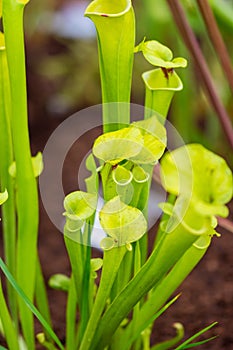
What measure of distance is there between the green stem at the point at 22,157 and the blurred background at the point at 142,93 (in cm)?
29

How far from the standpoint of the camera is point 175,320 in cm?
95

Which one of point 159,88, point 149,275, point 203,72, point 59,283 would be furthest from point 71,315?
point 203,72

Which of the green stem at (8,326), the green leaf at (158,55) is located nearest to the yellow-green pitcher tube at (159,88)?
the green leaf at (158,55)

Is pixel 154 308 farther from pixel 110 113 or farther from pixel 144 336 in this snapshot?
pixel 110 113

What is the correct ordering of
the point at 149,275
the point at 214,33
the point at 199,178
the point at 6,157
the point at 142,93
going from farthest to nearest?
1. the point at 142,93
2. the point at 214,33
3. the point at 6,157
4. the point at 149,275
5. the point at 199,178

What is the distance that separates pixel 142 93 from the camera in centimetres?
177

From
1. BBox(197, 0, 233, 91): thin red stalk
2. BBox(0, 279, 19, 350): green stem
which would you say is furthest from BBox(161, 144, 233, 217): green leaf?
BBox(197, 0, 233, 91): thin red stalk

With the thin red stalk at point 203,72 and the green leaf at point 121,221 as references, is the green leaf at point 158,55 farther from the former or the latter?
the thin red stalk at point 203,72

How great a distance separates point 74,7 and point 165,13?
0.70 m

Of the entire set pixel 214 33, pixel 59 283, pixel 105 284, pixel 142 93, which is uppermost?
pixel 214 33

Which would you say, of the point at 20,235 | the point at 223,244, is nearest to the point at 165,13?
the point at 223,244

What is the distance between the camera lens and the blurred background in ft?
3.20

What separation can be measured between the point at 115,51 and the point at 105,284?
0.21 meters

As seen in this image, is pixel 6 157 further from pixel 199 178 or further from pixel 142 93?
pixel 142 93
